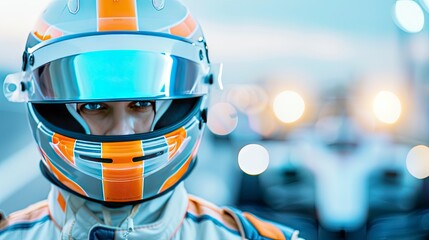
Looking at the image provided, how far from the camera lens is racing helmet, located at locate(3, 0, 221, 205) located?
1354 millimetres

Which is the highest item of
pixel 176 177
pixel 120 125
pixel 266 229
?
pixel 120 125

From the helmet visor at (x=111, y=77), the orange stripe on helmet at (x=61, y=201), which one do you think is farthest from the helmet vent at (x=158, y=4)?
the orange stripe on helmet at (x=61, y=201)

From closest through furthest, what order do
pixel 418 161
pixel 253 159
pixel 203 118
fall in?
pixel 203 118 → pixel 418 161 → pixel 253 159

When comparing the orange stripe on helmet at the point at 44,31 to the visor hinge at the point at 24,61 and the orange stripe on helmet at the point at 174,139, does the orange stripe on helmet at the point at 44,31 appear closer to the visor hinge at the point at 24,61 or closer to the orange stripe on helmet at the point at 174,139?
the visor hinge at the point at 24,61

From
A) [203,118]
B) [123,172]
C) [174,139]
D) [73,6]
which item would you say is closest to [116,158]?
[123,172]

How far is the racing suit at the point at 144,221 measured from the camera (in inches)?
55.0

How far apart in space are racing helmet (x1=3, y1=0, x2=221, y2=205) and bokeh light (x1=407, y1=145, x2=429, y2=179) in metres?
2.33

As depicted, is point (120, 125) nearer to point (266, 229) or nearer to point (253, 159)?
point (266, 229)

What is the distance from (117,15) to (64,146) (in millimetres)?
330

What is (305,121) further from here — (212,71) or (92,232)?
(92,232)

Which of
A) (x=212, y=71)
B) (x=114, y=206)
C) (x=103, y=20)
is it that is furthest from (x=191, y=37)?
(x=114, y=206)

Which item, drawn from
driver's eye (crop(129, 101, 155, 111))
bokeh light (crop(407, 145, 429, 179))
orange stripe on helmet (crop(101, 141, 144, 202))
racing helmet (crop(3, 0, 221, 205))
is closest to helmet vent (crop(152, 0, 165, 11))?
racing helmet (crop(3, 0, 221, 205))

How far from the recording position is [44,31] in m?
1.47

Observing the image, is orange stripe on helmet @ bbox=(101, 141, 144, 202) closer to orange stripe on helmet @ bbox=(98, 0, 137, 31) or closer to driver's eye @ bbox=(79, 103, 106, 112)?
driver's eye @ bbox=(79, 103, 106, 112)
